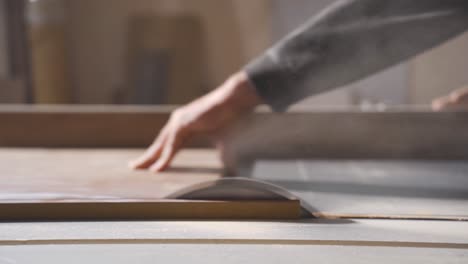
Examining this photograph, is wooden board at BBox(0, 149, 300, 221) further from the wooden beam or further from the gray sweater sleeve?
the gray sweater sleeve

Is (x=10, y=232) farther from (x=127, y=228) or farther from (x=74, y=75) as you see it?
(x=74, y=75)

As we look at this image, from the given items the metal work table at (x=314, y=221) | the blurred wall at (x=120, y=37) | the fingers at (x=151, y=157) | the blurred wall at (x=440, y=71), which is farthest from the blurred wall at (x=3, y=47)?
the blurred wall at (x=440, y=71)

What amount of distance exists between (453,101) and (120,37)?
3.40 ft

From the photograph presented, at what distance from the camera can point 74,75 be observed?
1545 mm

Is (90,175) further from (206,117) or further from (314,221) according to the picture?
(314,221)

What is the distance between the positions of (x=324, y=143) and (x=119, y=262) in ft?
2.06

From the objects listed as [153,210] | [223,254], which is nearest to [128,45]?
[153,210]

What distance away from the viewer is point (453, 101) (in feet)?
2.95

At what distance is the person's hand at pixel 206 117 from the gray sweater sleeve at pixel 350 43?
0.03 m

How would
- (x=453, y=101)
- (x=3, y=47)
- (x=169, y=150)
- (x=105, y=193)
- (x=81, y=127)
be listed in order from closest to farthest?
(x=105, y=193)
(x=169, y=150)
(x=453, y=101)
(x=81, y=127)
(x=3, y=47)

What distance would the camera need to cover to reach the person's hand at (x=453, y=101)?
2.86ft

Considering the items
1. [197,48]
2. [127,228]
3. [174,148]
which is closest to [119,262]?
[127,228]

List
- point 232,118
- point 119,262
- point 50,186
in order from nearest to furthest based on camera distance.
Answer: point 119,262 < point 50,186 < point 232,118

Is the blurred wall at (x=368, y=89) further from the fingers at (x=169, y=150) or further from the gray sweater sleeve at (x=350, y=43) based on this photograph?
the fingers at (x=169, y=150)
